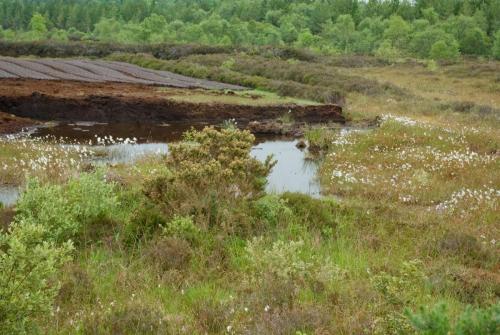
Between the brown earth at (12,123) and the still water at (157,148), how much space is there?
688mm

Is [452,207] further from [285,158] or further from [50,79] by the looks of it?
[50,79]

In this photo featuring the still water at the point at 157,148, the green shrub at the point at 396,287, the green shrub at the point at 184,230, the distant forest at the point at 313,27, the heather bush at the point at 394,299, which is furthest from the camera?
the distant forest at the point at 313,27

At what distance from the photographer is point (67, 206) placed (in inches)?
335

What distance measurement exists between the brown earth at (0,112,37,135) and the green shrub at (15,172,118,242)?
10991 millimetres

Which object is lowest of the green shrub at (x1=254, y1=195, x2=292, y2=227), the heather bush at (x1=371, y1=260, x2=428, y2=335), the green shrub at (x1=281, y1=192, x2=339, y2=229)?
the green shrub at (x1=281, y1=192, x2=339, y2=229)

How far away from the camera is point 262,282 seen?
671 cm

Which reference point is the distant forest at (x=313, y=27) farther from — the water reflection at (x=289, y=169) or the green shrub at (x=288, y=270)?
the green shrub at (x=288, y=270)

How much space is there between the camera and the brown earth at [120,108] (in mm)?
22562

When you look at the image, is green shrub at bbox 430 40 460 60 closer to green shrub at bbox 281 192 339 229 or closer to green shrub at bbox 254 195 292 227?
green shrub at bbox 281 192 339 229

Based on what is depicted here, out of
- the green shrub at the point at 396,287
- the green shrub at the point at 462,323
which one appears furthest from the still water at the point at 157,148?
the green shrub at the point at 462,323

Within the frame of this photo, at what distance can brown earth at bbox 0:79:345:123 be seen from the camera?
2256 cm

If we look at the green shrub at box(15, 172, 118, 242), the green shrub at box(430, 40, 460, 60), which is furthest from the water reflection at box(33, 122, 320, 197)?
the green shrub at box(430, 40, 460, 60)

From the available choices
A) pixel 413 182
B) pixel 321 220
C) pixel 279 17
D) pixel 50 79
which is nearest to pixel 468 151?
pixel 413 182

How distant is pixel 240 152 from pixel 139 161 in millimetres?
5697
